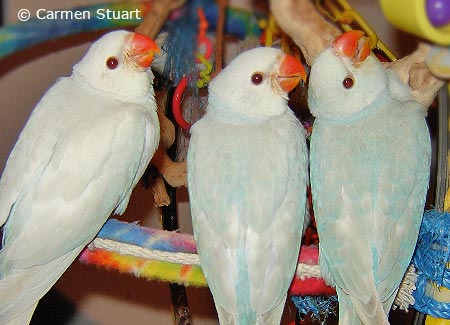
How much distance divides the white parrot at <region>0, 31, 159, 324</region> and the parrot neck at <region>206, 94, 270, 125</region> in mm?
87

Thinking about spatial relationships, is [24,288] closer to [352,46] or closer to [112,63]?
[112,63]

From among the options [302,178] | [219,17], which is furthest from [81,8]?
[302,178]

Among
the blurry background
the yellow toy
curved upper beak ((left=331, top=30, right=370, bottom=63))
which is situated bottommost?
the blurry background

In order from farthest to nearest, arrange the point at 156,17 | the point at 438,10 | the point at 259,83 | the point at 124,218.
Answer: the point at 124,218 → the point at 156,17 → the point at 259,83 → the point at 438,10

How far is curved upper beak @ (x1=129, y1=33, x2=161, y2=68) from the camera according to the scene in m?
0.72

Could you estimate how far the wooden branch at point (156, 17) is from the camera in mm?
826

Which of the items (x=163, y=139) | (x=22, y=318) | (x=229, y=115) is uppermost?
(x=229, y=115)

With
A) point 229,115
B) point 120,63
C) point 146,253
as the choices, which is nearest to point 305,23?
point 229,115

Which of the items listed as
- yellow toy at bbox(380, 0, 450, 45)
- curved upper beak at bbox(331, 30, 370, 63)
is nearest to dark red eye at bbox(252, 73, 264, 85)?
curved upper beak at bbox(331, 30, 370, 63)

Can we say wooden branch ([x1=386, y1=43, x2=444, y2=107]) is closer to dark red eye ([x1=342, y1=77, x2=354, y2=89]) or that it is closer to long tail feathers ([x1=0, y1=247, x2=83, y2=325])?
dark red eye ([x1=342, y1=77, x2=354, y2=89])

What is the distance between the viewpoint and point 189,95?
1.01 m

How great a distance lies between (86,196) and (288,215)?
0.84 feet

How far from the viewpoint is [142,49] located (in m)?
0.73

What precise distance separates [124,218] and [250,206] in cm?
64
